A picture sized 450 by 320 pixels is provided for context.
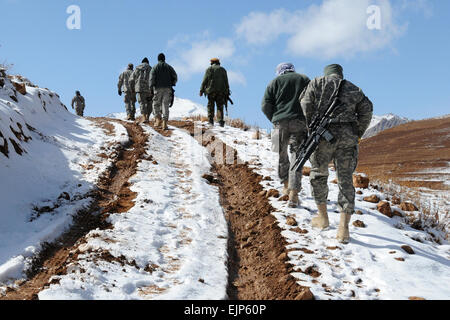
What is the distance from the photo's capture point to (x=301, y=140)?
5.48m

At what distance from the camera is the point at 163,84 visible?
11805 mm

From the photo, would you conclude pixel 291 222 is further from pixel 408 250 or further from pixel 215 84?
pixel 215 84

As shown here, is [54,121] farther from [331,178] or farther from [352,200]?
[352,200]

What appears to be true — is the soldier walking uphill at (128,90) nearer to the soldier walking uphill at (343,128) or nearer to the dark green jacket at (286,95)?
the dark green jacket at (286,95)

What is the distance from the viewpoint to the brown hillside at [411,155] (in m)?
11.5

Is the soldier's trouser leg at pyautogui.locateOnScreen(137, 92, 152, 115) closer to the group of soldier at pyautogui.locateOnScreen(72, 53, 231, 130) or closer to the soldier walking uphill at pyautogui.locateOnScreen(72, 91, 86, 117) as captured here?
the group of soldier at pyautogui.locateOnScreen(72, 53, 231, 130)

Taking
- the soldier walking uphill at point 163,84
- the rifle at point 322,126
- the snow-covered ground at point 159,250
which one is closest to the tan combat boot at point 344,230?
the rifle at point 322,126

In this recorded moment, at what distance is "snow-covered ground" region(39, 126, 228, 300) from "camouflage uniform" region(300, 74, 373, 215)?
5.60 ft

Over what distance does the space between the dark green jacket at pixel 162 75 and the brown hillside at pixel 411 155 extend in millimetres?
7275

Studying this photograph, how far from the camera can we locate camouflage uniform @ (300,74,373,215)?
4.23 metres

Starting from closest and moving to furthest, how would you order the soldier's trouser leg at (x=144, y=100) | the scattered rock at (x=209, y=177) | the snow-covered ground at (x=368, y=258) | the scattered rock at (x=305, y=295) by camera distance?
the scattered rock at (x=305, y=295) → the snow-covered ground at (x=368, y=258) → the scattered rock at (x=209, y=177) → the soldier's trouser leg at (x=144, y=100)

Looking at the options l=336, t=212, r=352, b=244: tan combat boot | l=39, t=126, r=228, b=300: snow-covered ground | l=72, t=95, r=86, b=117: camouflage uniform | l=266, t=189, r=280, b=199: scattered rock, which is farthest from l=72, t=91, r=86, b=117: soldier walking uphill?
l=336, t=212, r=352, b=244: tan combat boot

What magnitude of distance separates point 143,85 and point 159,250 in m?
10.9

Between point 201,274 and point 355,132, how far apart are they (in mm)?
2573
